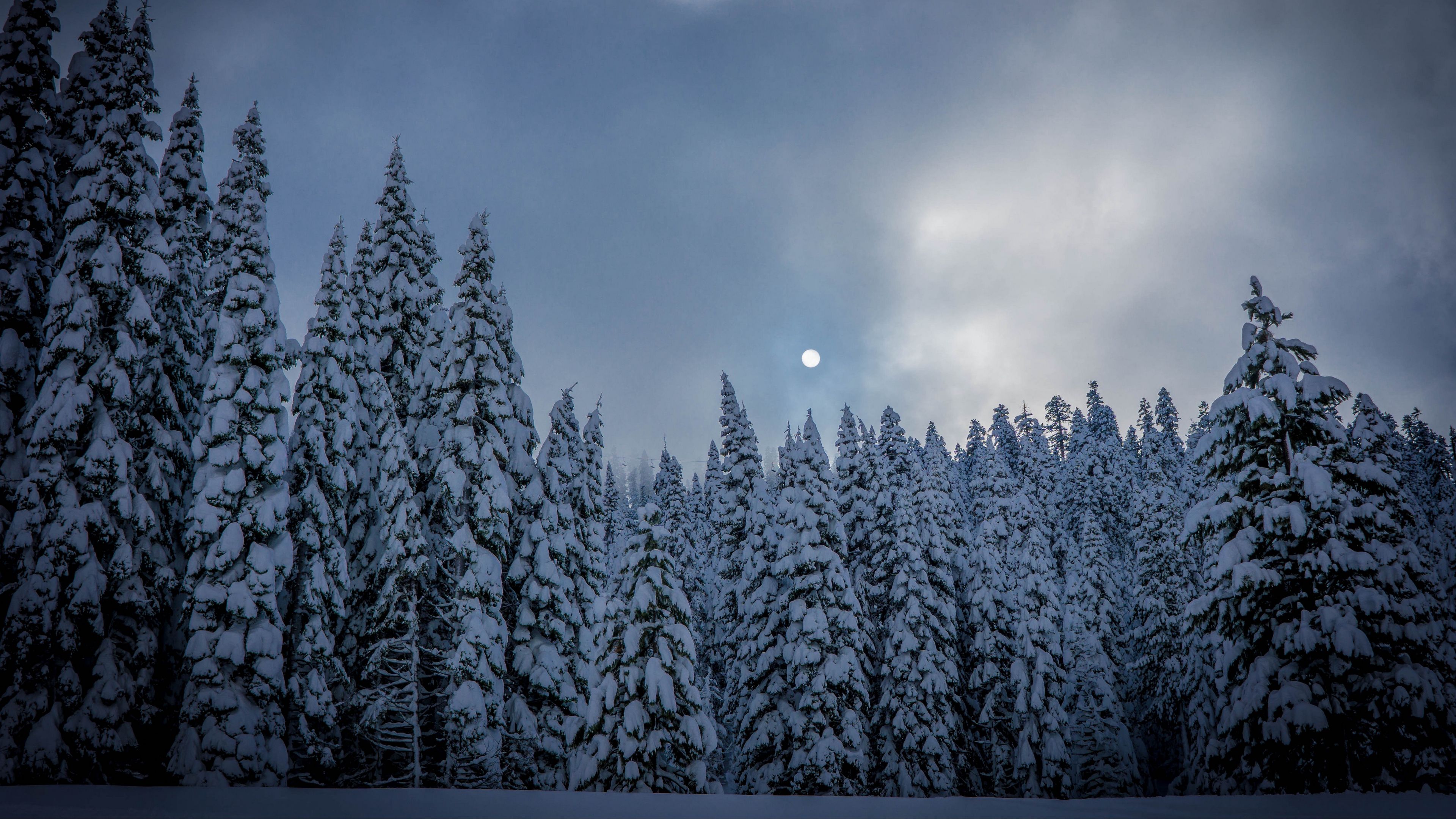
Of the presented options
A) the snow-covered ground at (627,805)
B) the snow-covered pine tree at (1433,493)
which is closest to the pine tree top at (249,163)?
the snow-covered ground at (627,805)

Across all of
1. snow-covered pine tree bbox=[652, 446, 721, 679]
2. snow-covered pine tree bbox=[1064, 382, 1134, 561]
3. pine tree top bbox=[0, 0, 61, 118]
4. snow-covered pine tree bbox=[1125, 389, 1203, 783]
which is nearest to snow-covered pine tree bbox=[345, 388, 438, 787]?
pine tree top bbox=[0, 0, 61, 118]

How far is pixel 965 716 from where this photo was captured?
34281 mm

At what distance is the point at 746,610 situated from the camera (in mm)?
29328

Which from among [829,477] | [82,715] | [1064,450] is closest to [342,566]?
[82,715]

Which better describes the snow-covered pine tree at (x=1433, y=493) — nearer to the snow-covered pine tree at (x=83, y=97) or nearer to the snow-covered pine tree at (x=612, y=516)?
the snow-covered pine tree at (x=83, y=97)

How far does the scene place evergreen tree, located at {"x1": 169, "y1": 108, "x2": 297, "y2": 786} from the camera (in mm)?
17344

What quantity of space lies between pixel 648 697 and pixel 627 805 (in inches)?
405

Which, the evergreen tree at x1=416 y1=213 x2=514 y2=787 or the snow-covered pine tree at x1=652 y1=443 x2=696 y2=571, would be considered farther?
the snow-covered pine tree at x1=652 y1=443 x2=696 y2=571

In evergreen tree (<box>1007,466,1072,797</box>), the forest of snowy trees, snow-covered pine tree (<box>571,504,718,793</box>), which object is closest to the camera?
the forest of snowy trees

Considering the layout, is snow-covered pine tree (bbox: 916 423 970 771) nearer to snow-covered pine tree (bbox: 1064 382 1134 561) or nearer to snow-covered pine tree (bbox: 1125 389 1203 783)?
snow-covered pine tree (bbox: 1125 389 1203 783)

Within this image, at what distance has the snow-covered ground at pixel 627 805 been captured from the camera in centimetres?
738

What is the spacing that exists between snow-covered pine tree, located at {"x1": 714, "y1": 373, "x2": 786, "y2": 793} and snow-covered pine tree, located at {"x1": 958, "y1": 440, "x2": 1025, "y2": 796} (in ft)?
37.9

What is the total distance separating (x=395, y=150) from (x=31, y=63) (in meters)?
10.4

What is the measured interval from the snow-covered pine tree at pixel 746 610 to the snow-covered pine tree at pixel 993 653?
11.5m
